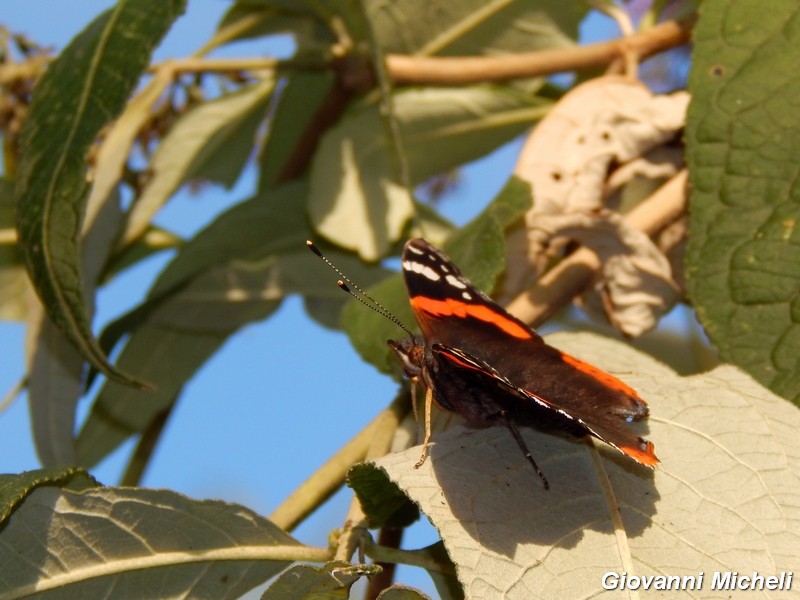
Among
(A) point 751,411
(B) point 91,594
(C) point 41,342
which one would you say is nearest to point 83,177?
(C) point 41,342

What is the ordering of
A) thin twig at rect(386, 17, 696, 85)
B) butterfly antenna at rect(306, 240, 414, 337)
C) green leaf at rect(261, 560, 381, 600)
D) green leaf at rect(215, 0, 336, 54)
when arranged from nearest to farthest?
green leaf at rect(261, 560, 381, 600), butterfly antenna at rect(306, 240, 414, 337), thin twig at rect(386, 17, 696, 85), green leaf at rect(215, 0, 336, 54)

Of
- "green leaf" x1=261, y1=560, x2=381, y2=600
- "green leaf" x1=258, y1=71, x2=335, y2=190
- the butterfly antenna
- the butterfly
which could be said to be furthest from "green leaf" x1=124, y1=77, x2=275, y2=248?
"green leaf" x1=261, y1=560, x2=381, y2=600

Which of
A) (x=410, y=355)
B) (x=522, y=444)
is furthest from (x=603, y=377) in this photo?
(x=410, y=355)

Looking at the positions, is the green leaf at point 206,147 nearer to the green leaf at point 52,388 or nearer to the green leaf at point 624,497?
the green leaf at point 52,388

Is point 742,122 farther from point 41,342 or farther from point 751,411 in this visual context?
point 41,342

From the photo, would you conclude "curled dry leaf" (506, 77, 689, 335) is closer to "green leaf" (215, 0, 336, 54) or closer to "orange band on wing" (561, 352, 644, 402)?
"orange band on wing" (561, 352, 644, 402)
